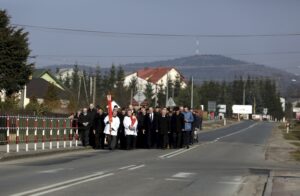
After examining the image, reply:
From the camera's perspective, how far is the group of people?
1128 inches

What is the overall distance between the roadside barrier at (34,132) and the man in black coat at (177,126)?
442cm

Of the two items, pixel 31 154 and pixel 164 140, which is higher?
pixel 164 140

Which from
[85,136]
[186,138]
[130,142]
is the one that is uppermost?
[85,136]

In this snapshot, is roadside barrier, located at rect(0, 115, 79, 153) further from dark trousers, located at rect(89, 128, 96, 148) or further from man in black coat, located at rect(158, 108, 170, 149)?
man in black coat, located at rect(158, 108, 170, 149)

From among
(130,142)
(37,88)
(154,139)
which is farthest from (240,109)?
(130,142)

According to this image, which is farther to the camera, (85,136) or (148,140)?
(148,140)

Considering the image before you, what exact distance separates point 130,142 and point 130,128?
612mm

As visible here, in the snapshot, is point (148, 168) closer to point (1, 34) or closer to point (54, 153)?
point (54, 153)

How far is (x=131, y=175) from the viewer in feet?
54.4

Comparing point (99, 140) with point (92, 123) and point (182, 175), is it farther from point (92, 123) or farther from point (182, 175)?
point (182, 175)

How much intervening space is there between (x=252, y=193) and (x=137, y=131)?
16.0 m

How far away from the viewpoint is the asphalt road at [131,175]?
13.4m

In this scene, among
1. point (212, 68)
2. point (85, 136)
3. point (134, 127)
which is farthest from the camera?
point (212, 68)

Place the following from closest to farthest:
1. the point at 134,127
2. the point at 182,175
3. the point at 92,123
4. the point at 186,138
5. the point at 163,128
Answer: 1. the point at 182,175
2. the point at 134,127
3. the point at 92,123
4. the point at 163,128
5. the point at 186,138
